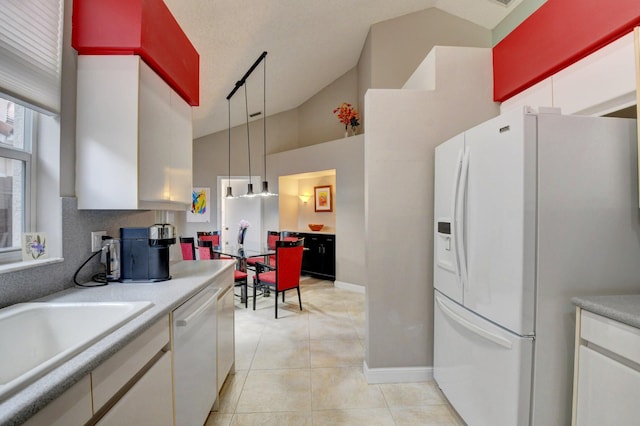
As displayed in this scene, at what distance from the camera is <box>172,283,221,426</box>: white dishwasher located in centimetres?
129

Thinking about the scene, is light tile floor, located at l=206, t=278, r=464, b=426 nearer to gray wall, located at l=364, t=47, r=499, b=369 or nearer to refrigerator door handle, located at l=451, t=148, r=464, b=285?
gray wall, located at l=364, t=47, r=499, b=369

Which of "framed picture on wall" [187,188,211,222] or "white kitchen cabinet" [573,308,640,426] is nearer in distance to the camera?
"white kitchen cabinet" [573,308,640,426]

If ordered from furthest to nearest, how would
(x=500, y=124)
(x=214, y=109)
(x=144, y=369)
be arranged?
(x=214, y=109)
(x=500, y=124)
(x=144, y=369)

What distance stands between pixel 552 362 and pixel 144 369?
177 centimetres

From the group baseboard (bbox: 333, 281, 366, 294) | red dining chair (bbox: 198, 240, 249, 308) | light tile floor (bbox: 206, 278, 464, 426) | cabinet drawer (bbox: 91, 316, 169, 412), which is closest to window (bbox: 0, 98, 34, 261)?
cabinet drawer (bbox: 91, 316, 169, 412)

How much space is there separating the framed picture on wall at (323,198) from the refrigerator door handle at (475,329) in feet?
12.9

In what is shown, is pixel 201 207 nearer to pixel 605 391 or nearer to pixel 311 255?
pixel 311 255

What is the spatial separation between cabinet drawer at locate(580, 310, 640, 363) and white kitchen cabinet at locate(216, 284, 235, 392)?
1918mm

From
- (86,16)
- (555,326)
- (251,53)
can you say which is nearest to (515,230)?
(555,326)

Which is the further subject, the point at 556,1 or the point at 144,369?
the point at 556,1

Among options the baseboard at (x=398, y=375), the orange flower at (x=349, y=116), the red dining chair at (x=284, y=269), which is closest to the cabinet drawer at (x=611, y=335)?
the baseboard at (x=398, y=375)

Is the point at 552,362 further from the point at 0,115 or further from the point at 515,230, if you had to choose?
the point at 0,115

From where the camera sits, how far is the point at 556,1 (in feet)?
5.48

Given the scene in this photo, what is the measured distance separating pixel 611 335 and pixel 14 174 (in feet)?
8.66
